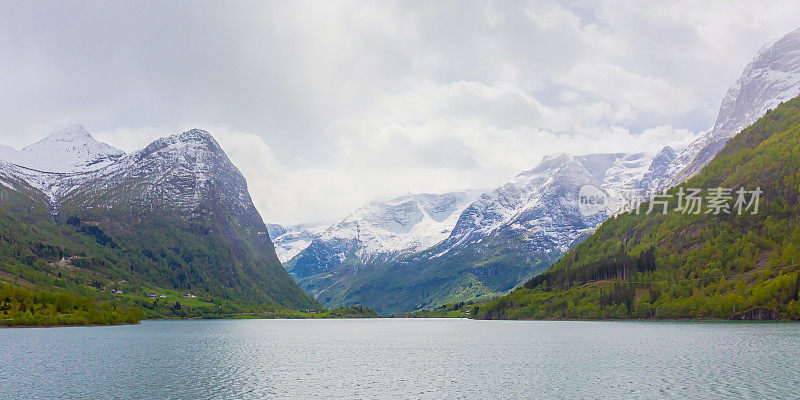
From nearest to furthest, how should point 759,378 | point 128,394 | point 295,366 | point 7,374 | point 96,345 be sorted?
point 128,394, point 759,378, point 7,374, point 295,366, point 96,345

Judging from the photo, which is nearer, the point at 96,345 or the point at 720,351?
the point at 720,351

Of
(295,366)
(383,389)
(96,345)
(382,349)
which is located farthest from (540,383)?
(96,345)

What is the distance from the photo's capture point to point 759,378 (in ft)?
264

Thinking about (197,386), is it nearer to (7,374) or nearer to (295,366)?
(295,366)

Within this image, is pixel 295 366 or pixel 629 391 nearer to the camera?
pixel 629 391

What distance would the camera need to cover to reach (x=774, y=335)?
141750 mm

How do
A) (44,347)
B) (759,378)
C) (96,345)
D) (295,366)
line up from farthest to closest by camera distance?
(96,345) < (44,347) < (295,366) < (759,378)

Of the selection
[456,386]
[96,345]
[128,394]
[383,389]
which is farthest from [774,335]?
[96,345]

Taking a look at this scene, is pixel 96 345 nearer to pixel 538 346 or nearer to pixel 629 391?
pixel 538 346

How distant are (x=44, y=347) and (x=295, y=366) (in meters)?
77.3

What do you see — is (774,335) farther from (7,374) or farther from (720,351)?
(7,374)

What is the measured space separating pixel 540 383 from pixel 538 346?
6144 centimetres

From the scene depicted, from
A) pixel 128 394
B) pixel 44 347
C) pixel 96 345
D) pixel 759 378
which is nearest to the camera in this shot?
pixel 128 394

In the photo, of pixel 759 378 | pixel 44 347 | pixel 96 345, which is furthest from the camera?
pixel 96 345
